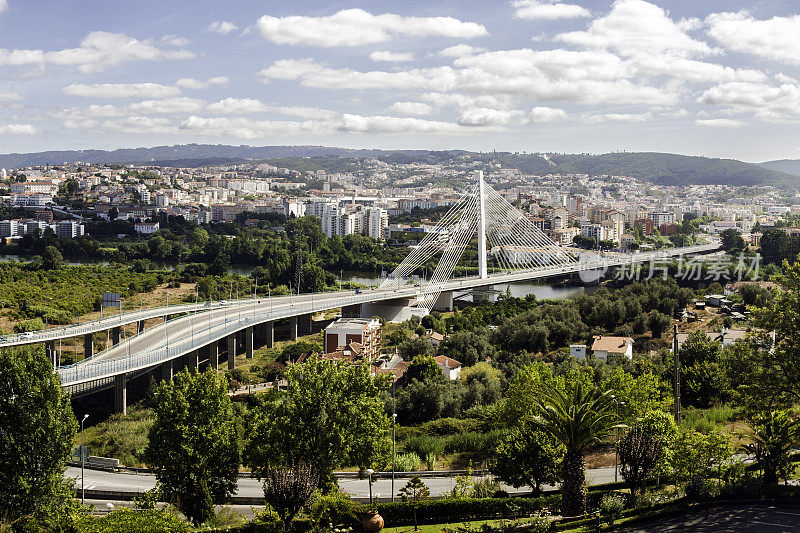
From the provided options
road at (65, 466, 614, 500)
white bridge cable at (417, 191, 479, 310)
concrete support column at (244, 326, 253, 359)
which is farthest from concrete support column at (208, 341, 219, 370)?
white bridge cable at (417, 191, 479, 310)

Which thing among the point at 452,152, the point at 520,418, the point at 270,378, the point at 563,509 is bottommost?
the point at 270,378

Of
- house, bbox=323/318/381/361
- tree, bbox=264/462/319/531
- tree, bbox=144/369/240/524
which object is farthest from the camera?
house, bbox=323/318/381/361

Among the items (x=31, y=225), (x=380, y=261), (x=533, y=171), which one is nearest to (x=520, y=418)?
(x=380, y=261)

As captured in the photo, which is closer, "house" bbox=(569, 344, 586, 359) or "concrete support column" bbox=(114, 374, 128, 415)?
"concrete support column" bbox=(114, 374, 128, 415)

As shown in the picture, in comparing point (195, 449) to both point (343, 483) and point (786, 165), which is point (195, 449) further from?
point (786, 165)

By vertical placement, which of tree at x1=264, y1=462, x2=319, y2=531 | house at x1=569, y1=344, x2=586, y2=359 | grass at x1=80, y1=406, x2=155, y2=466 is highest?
tree at x1=264, y1=462, x2=319, y2=531

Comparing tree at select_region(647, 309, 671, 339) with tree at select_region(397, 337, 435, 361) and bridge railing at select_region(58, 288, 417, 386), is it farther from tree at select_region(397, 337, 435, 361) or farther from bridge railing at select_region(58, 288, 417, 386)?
bridge railing at select_region(58, 288, 417, 386)

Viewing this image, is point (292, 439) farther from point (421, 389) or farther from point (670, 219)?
point (670, 219)
